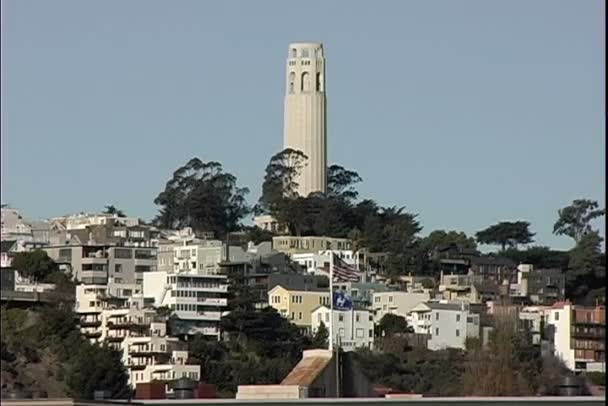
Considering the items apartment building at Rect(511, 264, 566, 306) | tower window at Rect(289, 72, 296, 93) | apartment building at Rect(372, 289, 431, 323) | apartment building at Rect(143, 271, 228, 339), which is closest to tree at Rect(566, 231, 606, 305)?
apartment building at Rect(511, 264, 566, 306)

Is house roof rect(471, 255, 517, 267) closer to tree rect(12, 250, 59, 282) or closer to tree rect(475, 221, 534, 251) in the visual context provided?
tree rect(475, 221, 534, 251)

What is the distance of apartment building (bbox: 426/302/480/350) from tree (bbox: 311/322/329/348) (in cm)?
432

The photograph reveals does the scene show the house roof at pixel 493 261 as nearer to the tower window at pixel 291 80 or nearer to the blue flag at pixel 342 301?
the blue flag at pixel 342 301

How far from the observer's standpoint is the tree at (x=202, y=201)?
13200 cm

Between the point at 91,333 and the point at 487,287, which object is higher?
the point at 487,287

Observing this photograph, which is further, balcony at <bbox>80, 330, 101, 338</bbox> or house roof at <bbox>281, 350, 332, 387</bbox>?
balcony at <bbox>80, 330, 101, 338</bbox>

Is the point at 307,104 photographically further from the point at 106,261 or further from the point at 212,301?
the point at 212,301

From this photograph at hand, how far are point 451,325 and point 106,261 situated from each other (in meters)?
22.0

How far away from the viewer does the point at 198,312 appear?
10450cm

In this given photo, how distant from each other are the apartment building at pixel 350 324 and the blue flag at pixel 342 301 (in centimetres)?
57

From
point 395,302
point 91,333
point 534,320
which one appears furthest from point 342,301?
point 395,302

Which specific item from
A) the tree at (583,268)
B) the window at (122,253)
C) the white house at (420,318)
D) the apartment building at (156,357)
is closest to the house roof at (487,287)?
the tree at (583,268)

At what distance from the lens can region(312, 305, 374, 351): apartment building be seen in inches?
3893

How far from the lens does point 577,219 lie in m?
121
